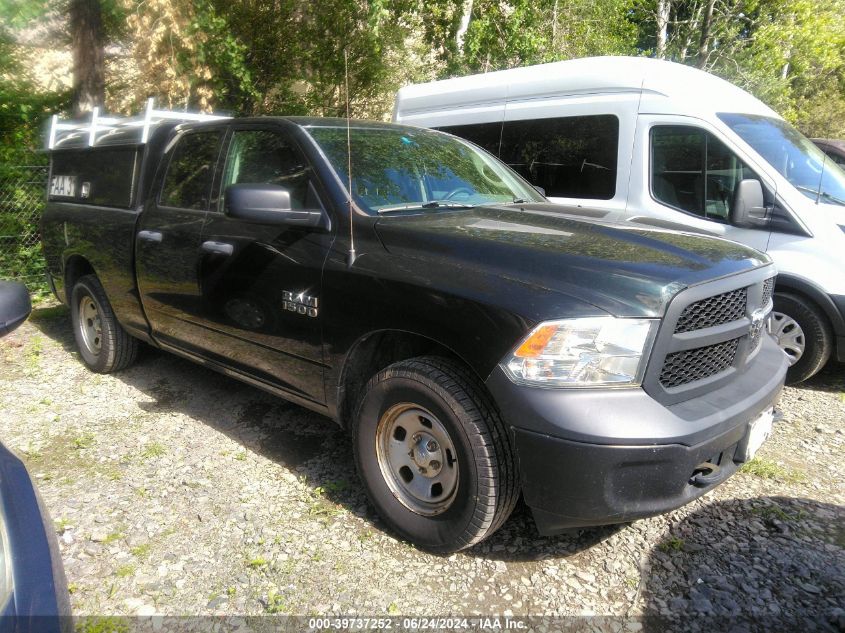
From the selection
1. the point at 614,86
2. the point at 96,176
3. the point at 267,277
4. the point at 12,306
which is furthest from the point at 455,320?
the point at 614,86

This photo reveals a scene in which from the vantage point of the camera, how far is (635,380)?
7.11 feet

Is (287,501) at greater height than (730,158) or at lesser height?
lesser

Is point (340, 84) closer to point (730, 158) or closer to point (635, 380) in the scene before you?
point (730, 158)

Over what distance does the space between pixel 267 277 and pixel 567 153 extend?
389cm

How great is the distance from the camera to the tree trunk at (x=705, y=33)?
14.1 metres

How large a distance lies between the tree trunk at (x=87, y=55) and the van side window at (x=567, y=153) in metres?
6.20

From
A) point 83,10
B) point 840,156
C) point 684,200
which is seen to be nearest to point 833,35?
point 840,156

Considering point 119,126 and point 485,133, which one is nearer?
point 119,126

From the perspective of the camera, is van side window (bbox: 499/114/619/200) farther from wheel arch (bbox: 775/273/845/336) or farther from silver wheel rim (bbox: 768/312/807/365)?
silver wheel rim (bbox: 768/312/807/365)

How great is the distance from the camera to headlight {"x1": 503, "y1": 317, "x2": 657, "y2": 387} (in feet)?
7.06

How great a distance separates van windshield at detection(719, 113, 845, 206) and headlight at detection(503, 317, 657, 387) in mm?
3457

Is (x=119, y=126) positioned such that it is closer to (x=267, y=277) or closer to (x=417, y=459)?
(x=267, y=277)

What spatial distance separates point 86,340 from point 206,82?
6.99 m

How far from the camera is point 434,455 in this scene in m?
2.56
